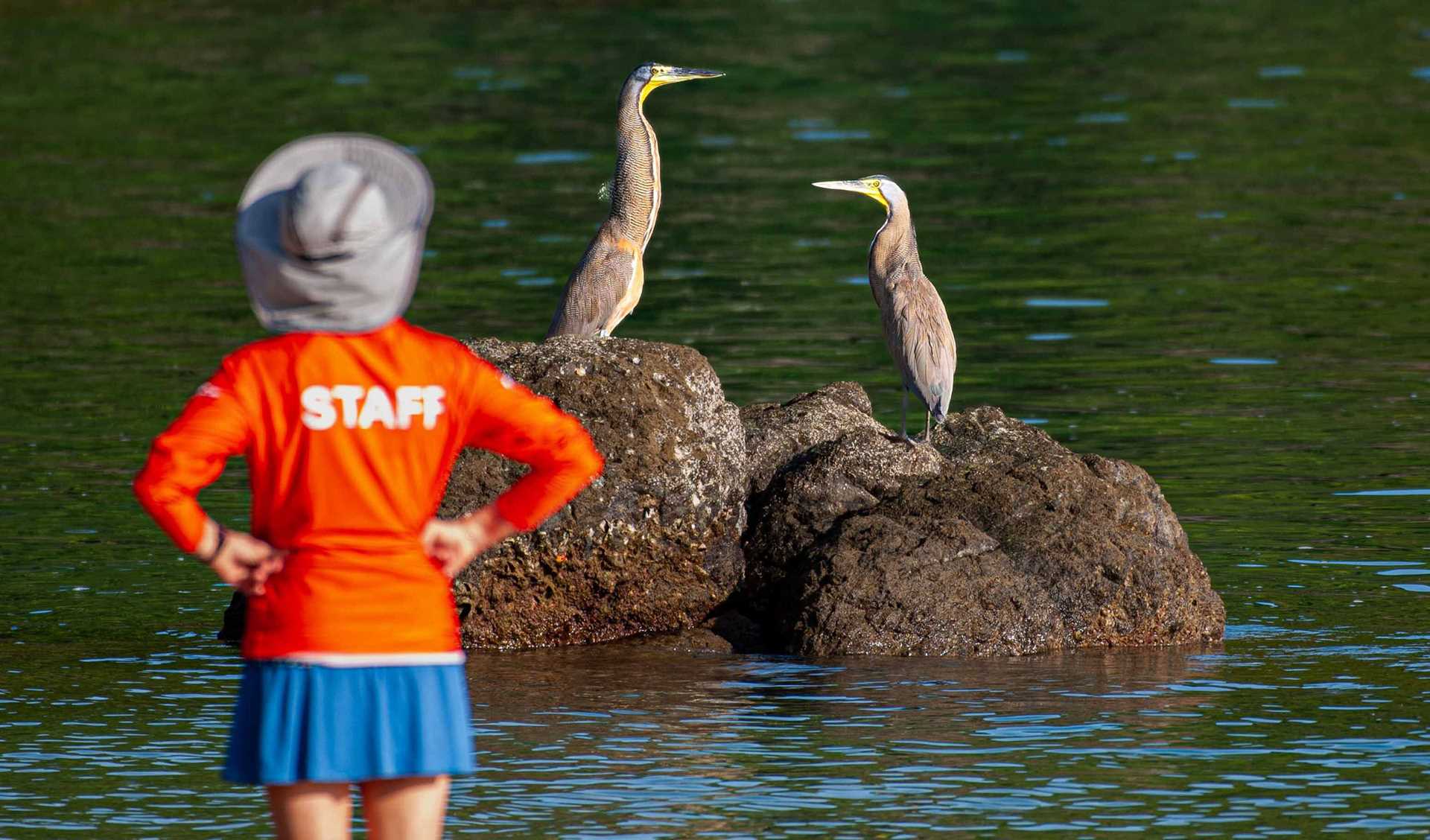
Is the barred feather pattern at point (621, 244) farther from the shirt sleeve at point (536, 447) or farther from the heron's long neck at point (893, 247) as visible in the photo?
the shirt sleeve at point (536, 447)

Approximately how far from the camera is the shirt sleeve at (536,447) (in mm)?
5129

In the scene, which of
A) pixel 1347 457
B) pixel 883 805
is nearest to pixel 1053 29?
pixel 1347 457

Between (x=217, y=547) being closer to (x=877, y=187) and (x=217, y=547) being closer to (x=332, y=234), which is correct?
(x=332, y=234)

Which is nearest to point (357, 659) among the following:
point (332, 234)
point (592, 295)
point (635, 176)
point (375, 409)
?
point (375, 409)

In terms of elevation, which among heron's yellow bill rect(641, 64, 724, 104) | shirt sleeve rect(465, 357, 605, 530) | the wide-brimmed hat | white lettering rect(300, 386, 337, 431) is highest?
heron's yellow bill rect(641, 64, 724, 104)

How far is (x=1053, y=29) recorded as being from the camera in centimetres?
4275

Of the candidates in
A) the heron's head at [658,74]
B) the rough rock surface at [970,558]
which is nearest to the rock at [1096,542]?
the rough rock surface at [970,558]

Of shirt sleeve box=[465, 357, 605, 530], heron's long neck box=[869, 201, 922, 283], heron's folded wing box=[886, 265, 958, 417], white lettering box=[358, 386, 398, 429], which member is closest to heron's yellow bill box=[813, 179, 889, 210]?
heron's long neck box=[869, 201, 922, 283]

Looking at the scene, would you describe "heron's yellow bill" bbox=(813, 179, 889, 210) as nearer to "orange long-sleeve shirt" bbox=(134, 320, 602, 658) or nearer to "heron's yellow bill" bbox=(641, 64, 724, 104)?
"heron's yellow bill" bbox=(641, 64, 724, 104)

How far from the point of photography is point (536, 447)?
5.16 metres

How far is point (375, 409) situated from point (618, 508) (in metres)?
4.90

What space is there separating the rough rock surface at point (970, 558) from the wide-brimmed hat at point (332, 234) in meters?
4.88

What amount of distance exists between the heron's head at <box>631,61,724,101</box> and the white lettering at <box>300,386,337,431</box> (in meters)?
8.46

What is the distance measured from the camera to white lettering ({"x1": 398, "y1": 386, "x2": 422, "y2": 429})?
4969mm
